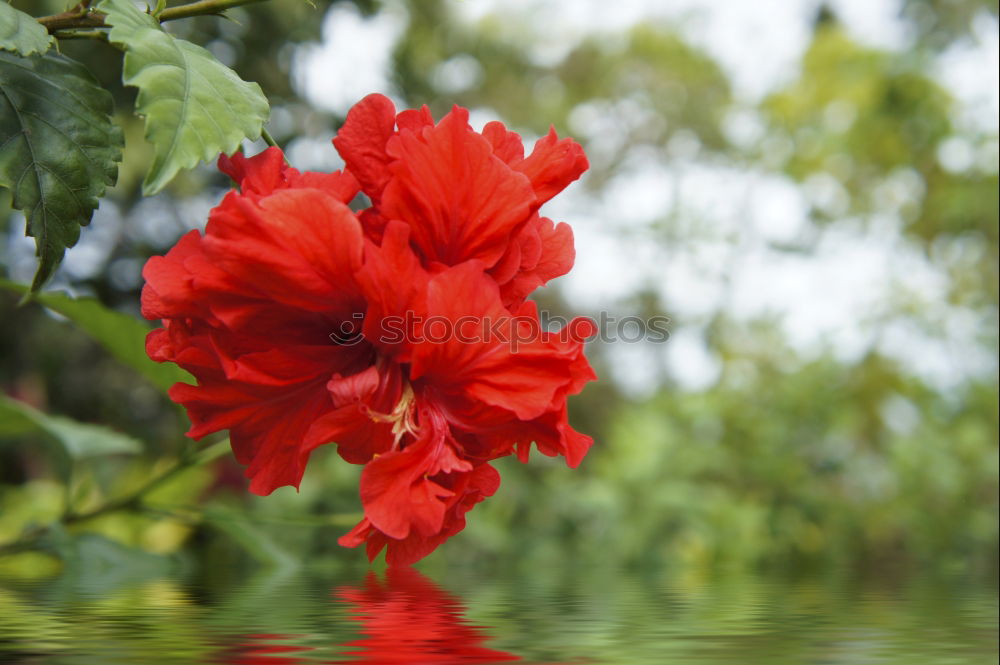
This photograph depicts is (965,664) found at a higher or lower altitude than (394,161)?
lower

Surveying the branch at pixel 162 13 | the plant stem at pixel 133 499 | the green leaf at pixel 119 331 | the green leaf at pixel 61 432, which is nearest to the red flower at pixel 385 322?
the branch at pixel 162 13

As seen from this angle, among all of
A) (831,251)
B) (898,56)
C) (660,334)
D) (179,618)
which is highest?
(898,56)

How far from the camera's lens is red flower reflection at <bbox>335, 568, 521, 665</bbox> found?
2.32ft

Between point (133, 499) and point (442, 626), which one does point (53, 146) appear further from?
point (133, 499)

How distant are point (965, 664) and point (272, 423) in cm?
56

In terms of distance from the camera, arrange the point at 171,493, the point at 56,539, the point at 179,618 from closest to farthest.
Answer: the point at 179,618, the point at 56,539, the point at 171,493

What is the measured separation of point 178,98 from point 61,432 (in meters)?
1.06

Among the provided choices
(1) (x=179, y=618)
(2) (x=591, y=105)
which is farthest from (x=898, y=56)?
(1) (x=179, y=618)

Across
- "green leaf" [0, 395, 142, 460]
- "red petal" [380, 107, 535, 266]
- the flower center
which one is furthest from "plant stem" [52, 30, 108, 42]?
"green leaf" [0, 395, 142, 460]

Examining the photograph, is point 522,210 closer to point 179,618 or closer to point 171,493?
point 179,618

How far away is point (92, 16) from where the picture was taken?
0.69 metres

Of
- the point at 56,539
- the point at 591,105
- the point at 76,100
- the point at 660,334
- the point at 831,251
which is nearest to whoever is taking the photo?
the point at 76,100

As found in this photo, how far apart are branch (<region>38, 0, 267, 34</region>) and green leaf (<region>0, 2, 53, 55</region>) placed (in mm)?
35

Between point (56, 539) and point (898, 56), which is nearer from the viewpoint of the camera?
point (56, 539)
